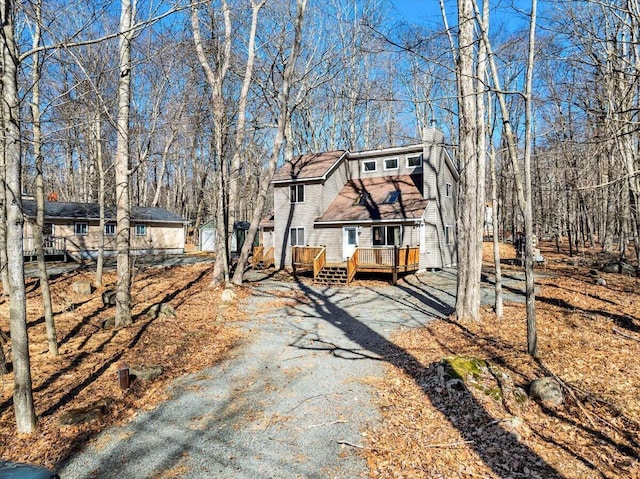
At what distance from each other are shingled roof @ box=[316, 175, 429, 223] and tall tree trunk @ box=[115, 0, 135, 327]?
12377 mm

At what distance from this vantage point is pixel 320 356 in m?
8.41

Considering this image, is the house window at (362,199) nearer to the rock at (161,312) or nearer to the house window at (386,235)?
the house window at (386,235)

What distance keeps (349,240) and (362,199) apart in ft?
8.94

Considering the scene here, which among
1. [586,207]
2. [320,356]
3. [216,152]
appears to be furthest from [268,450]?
[586,207]

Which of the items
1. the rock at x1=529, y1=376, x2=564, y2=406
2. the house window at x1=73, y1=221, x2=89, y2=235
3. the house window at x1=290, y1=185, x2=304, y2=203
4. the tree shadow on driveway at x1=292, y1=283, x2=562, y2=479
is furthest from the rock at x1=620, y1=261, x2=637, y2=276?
the house window at x1=73, y1=221, x2=89, y2=235

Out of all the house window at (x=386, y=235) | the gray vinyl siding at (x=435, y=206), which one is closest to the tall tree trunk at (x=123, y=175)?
the house window at (x=386, y=235)

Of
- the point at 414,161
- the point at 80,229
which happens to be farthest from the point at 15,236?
the point at 80,229

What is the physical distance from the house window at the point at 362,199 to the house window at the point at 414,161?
2.95 m

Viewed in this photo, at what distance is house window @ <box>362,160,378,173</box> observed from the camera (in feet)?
76.1

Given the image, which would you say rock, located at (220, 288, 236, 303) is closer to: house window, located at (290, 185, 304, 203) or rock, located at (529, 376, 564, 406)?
house window, located at (290, 185, 304, 203)

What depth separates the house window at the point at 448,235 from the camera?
21.4 meters

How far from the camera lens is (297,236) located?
2264cm

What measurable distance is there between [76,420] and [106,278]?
13.3 m

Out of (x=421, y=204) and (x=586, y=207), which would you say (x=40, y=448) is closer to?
(x=421, y=204)
